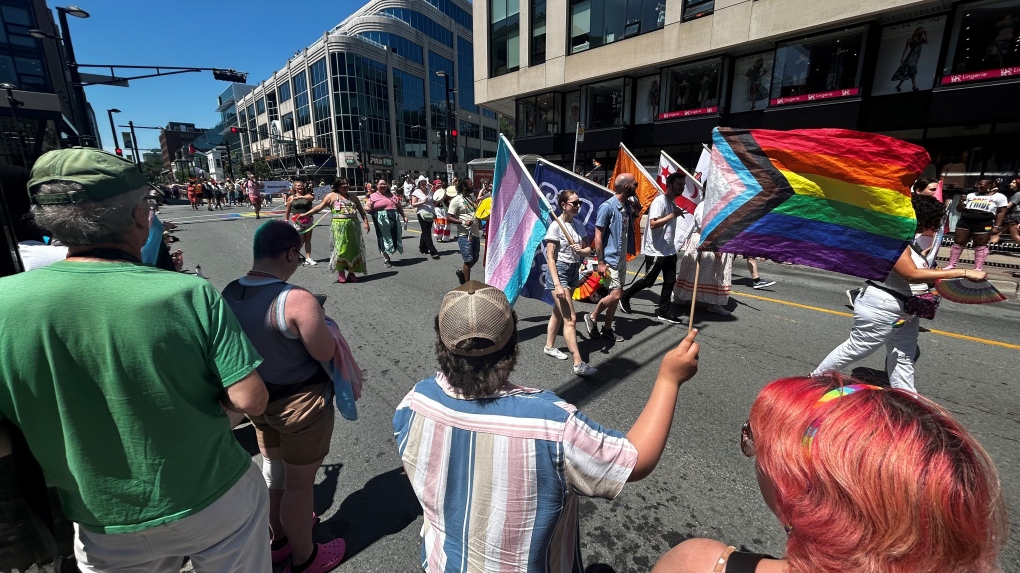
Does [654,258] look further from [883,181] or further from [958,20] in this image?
[958,20]

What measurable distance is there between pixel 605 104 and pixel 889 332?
870 inches

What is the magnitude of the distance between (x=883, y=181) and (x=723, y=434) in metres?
1.94

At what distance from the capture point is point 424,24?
56531 mm

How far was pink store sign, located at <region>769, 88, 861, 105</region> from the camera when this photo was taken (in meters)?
14.8

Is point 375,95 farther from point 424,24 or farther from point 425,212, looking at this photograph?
point 425,212

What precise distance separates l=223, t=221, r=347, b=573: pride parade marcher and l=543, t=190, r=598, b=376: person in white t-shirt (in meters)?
2.48

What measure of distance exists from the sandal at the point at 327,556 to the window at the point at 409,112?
56.0 meters

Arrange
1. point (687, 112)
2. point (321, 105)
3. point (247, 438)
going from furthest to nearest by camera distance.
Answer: point (321, 105)
point (687, 112)
point (247, 438)

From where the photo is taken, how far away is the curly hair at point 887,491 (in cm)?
74

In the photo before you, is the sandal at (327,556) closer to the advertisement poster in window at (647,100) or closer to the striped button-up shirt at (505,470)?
the striped button-up shirt at (505,470)

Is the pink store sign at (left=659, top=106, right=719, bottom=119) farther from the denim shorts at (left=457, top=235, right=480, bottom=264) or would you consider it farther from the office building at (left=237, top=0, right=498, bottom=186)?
the office building at (left=237, top=0, right=498, bottom=186)

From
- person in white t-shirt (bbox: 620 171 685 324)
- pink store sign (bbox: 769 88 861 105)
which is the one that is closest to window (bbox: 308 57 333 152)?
pink store sign (bbox: 769 88 861 105)

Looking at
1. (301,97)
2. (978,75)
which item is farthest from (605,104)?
(301,97)

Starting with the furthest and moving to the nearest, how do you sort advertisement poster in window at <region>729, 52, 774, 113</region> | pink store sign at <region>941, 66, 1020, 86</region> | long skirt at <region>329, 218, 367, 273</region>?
advertisement poster in window at <region>729, 52, 774, 113</region>
pink store sign at <region>941, 66, 1020, 86</region>
long skirt at <region>329, 218, 367, 273</region>
